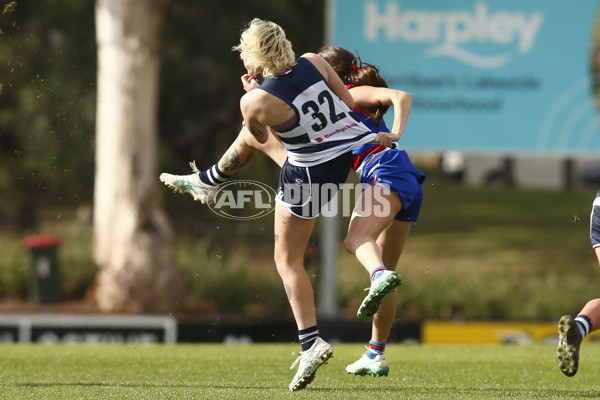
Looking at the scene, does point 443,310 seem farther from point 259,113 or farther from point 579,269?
point 259,113

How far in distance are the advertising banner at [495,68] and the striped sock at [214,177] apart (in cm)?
693

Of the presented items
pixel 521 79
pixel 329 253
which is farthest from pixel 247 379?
pixel 521 79

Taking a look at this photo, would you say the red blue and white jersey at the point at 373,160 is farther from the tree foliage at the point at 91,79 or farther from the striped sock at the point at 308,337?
the tree foliage at the point at 91,79

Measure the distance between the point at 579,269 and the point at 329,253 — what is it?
8.10 m

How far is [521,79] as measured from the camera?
13.0 metres

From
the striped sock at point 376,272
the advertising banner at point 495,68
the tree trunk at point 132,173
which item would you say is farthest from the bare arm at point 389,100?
the tree trunk at point 132,173

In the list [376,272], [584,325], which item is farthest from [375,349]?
[584,325]

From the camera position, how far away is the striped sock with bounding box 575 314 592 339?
17.3ft

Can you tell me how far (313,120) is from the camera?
531 cm

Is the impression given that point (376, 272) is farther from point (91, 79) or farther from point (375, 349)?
point (91, 79)

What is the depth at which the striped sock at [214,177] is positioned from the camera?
6.24 meters

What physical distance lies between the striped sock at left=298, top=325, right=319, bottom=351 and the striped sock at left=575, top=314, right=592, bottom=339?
1.49 meters

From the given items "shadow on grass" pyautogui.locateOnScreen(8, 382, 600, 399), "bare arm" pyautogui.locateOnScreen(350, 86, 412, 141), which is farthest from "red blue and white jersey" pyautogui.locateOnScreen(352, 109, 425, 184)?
"shadow on grass" pyautogui.locateOnScreen(8, 382, 600, 399)

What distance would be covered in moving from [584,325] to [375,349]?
56.0 inches
